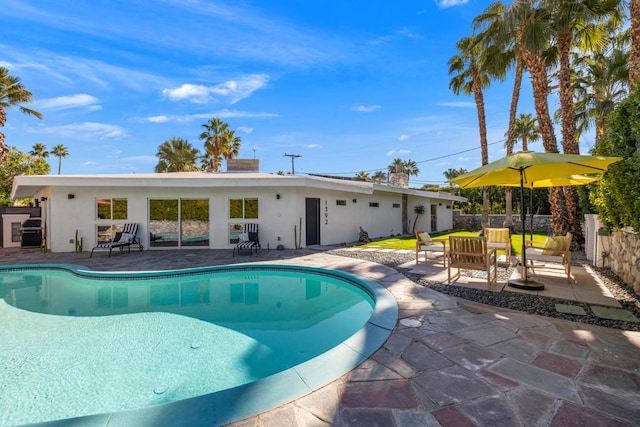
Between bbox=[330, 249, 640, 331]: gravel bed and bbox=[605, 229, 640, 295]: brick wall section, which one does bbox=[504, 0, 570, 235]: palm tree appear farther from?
bbox=[330, 249, 640, 331]: gravel bed

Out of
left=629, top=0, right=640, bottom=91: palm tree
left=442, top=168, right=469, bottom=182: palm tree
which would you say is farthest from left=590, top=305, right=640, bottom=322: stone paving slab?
left=442, top=168, right=469, bottom=182: palm tree

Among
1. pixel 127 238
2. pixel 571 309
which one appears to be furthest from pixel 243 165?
pixel 571 309

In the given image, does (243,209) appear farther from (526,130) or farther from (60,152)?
(60,152)

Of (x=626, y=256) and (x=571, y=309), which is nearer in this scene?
(x=571, y=309)

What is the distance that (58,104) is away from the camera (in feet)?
52.9

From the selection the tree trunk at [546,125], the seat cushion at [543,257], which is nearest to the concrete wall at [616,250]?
the seat cushion at [543,257]

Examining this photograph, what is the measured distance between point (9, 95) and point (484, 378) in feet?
83.8

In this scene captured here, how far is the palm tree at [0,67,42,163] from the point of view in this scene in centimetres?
1631

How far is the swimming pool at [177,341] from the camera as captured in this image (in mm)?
2709

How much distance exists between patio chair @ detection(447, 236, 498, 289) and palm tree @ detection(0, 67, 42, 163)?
2275 cm

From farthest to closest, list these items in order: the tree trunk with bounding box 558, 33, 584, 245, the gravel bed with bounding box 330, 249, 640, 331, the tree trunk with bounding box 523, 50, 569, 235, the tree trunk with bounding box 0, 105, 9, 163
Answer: the tree trunk with bounding box 0, 105, 9, 163
the tree trunk with bounding box 523, 50, 569, 235
the tree trunk with bounding box 558, 33, 584, 245
the gravel bed with bounding box 330, 249, 640, 331

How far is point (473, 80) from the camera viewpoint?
1673 centimetres

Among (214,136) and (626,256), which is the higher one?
(214,136)

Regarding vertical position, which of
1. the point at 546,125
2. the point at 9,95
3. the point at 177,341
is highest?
the point at 9,95
